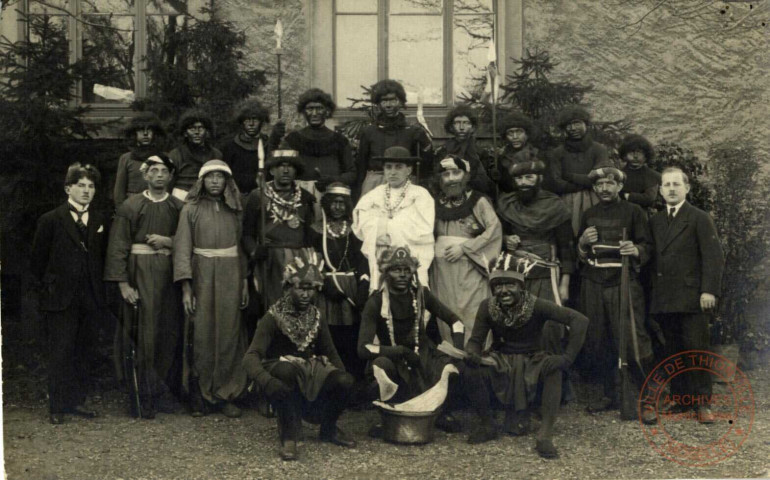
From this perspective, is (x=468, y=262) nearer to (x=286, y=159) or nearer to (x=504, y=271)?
(x=504, y=271)

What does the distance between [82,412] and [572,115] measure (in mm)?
4373

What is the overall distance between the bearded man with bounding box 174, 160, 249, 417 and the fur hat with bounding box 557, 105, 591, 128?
265cm

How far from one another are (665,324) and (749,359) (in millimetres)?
1699

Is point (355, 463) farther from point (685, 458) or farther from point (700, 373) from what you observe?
point (700, 373)

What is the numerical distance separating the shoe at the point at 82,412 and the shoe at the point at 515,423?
3012 millimetres

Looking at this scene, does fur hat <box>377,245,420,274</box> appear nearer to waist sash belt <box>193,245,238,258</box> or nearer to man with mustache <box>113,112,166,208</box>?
waist sash belt <box>193,245,238,258</box>

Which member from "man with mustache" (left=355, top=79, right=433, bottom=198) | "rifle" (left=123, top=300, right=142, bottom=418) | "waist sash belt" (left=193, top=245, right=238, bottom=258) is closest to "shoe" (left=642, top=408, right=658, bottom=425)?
"man with mustache" (left=355, top=79, right=433, bottom=198)

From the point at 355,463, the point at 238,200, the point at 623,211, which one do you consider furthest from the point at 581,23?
the point at 355,463

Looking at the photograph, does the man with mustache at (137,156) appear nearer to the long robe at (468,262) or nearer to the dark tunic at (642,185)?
the long robe at (468,262)

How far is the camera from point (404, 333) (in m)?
6.38

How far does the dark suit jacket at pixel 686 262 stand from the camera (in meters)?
6.75

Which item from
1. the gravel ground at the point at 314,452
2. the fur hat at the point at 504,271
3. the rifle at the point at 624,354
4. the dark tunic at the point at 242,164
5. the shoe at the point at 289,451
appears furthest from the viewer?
the dark tunic at the point at 242,164

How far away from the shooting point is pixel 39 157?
302 inches

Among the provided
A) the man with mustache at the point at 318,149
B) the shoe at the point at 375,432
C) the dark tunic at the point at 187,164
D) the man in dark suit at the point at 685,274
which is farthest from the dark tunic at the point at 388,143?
the shoe at the point at 375,432
